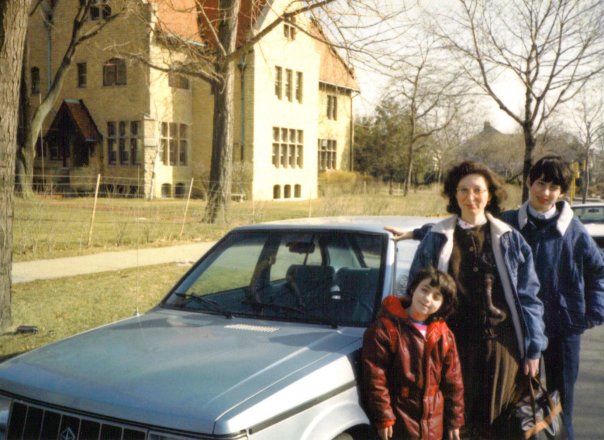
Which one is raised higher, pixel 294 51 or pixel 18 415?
pixel 294 51

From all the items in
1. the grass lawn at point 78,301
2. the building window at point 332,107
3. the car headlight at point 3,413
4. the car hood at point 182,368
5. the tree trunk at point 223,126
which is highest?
the building window at point 332,107

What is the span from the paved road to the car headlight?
12.7 feet

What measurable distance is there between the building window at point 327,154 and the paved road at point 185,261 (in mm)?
29015

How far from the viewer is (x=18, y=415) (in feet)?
10.0

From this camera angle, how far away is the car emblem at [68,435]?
284 centimetres

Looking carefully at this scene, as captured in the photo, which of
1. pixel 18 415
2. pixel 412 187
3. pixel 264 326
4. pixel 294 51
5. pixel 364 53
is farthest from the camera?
pixel 412 187

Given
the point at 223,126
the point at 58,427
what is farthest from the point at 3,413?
the point at 223,126

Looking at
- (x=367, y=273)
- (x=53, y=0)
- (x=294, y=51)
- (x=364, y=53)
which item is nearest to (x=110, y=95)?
(x=53, y=0)

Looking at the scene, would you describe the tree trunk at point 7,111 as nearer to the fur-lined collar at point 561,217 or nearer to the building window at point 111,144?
the fur-lined collar at point 561,217

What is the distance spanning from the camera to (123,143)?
112 feet

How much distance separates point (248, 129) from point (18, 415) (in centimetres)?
3185

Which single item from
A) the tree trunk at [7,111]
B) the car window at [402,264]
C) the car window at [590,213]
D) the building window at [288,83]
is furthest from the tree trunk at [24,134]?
the car window at [402,264]

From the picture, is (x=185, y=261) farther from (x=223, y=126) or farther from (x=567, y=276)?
(x=567, y=276)

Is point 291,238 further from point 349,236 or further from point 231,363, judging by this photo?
point 231,363
